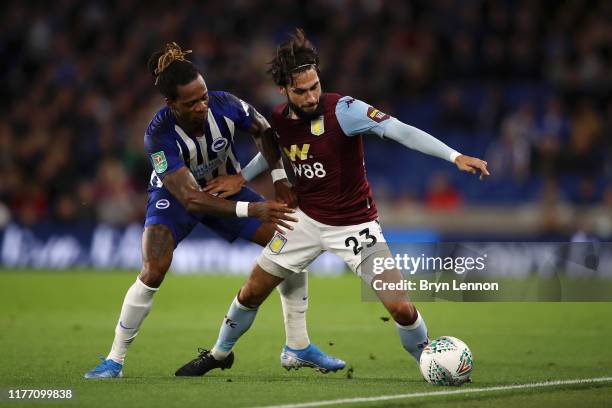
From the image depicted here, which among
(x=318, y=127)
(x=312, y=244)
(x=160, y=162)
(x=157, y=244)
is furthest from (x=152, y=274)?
(x=318, y=127)

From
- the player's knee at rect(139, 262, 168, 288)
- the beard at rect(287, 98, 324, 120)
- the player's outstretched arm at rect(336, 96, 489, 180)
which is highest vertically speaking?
the beard at rect(287, 98, 324, 120)

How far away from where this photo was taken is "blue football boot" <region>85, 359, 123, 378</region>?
24.4 feet

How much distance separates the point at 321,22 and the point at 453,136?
422cm

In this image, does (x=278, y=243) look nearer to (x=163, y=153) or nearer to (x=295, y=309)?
(x=295, y=309)

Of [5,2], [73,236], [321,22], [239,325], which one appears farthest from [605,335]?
[5,2]

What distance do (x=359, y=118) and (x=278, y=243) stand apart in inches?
42.2

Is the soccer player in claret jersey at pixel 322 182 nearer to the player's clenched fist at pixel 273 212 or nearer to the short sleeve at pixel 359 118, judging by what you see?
the short sleeve at pixel 359 118

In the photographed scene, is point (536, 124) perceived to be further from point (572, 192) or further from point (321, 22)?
point (321, 22)

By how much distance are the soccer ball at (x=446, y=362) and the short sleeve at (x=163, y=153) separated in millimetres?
2176

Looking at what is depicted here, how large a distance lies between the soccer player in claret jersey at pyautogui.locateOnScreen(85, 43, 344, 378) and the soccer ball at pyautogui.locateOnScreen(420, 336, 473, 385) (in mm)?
978

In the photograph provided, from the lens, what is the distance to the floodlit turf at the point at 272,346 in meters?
6.63

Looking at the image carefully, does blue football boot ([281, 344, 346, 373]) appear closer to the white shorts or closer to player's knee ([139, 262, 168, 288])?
the white shorts

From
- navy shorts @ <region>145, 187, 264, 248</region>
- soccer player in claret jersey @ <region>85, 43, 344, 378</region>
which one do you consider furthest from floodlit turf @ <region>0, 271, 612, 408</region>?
navy shorts @ <region>145, 187, 264, 248</region>

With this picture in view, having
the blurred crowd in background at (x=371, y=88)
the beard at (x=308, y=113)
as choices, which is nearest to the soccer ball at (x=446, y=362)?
the beard at (x=308, y=113)
